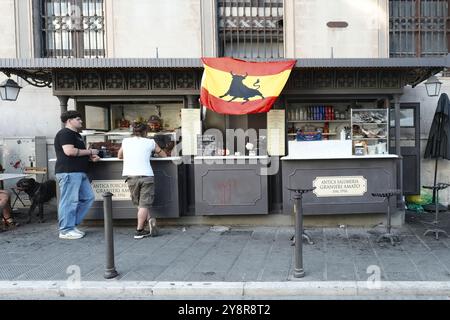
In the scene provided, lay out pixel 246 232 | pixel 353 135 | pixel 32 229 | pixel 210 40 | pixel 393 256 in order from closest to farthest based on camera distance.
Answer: pixel 393 256 < pixel 246 232 < pixel 32 229 < pixel 353 135 < pixel 210 40

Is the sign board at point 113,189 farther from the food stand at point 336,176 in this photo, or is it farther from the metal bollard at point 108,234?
the food stand at point 336,176

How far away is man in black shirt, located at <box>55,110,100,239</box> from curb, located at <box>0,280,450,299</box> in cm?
205

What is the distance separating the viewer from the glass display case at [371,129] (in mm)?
7215

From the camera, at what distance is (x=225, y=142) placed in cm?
771

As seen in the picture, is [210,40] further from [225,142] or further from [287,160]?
[287,160]

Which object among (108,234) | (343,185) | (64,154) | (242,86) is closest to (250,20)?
(242,86)

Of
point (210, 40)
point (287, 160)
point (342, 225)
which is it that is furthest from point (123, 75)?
point (342, 225)

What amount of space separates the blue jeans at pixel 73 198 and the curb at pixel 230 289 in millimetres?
2044

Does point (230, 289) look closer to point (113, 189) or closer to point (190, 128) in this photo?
point (113, 189)

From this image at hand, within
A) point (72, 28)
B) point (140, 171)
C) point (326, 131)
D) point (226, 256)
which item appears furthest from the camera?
point (72, 28)

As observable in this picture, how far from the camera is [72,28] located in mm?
9281

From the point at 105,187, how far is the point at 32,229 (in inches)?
65.5

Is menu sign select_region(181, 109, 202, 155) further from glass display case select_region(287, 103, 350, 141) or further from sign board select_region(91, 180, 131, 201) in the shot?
glass display case select_region(287, 103, 350, 141)

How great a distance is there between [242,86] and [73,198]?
340 centimetres
